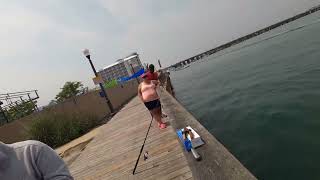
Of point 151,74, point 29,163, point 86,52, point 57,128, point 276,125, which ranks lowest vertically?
point 276,125

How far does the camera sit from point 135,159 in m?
6.88

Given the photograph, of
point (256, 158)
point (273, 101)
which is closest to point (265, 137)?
point (256, 158)

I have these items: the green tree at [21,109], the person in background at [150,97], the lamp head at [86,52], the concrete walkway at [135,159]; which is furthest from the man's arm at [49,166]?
the green tree at [21,109]

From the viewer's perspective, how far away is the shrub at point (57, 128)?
14766 mm

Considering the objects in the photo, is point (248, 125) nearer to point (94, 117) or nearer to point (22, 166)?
point (94, 117)

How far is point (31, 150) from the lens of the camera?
172 centimetres

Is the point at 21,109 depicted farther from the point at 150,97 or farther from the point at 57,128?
the point at 150,97

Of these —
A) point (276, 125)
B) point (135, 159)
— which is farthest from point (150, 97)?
point (276, 125)

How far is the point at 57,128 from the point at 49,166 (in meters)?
14.9

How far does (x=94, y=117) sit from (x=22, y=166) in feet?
57.4

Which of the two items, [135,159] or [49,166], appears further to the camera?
[135,159]

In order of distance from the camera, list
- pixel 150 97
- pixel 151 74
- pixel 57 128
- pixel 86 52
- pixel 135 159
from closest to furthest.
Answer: pixel 135 159 → pixel 150 97 → pixel 151 74 → pixel 57 128 → pixel 86 52

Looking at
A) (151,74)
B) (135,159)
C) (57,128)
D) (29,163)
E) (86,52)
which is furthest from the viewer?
(86,52)

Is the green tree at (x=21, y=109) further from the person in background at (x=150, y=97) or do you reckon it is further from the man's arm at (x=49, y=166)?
the man's arm at (x=49, y=166)
